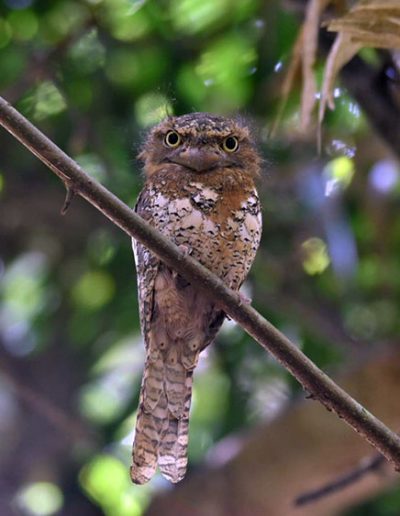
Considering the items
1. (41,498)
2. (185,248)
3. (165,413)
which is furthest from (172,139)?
(41,498)

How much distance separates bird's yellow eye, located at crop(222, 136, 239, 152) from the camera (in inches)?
113

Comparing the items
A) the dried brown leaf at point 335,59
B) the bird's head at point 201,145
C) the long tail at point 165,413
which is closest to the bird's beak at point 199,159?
the bird's head at point 201,145

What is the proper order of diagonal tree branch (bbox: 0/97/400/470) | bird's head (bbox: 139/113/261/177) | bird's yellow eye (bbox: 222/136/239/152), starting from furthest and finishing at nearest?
bird's yellow eye (bbox: 222/136/239/152) < bird's head (bbox: 139/113/261/177) < diagonal tree branch (bbox: 0/97/400/470)

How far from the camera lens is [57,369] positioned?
4320mm

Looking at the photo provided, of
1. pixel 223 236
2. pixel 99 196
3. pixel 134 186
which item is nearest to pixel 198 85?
pixel 134 186

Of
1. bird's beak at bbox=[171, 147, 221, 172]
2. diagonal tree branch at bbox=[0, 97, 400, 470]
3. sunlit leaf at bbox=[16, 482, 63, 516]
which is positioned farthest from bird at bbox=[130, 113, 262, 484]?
sunlit leaf at bbox=[16, 482, 63, 516]

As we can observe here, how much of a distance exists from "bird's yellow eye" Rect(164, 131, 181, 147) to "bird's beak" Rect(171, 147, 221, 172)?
0.25ft

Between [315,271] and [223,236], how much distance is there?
183 centimetres

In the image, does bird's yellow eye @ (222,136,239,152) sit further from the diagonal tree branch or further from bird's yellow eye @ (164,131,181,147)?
the diagonal tree branch

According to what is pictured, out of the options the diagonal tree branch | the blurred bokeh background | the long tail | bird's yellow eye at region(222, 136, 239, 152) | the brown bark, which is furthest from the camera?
the blurred bokeh background

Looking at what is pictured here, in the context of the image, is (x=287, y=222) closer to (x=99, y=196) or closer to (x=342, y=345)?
(x=342, y=345)

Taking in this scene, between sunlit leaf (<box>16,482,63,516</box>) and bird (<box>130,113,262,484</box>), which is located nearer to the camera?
bird (<box>130,113,262,484</box>)

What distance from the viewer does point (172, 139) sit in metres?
2.88

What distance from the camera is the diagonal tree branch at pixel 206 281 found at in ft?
6.73
